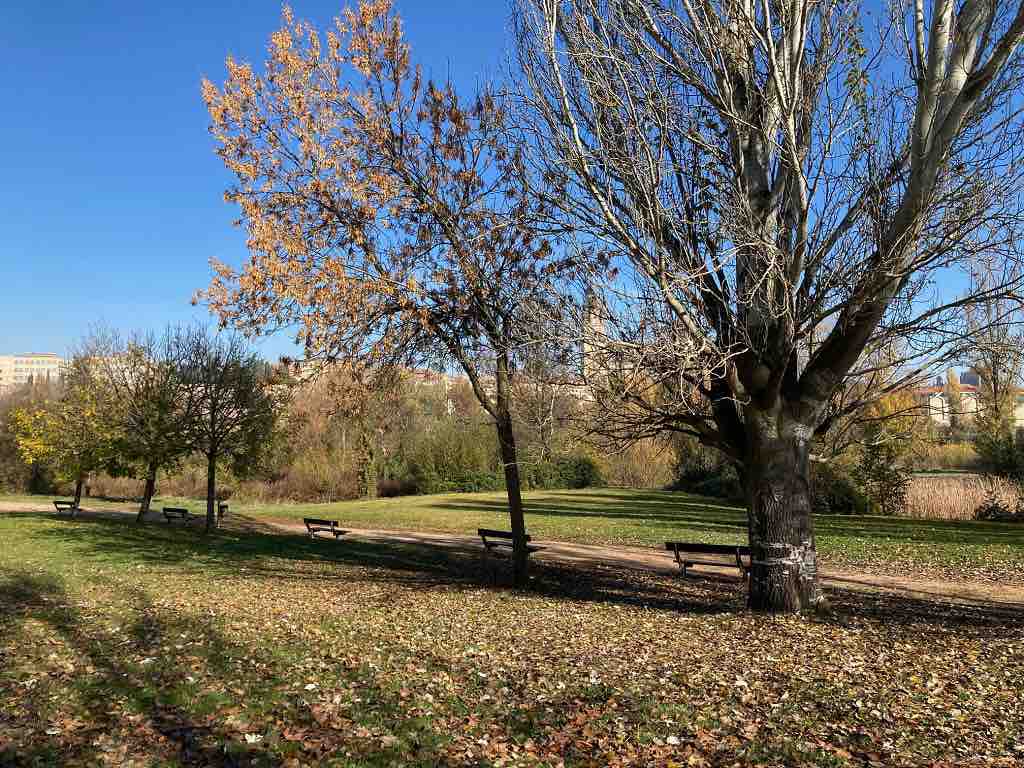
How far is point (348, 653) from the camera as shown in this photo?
6.96 metres

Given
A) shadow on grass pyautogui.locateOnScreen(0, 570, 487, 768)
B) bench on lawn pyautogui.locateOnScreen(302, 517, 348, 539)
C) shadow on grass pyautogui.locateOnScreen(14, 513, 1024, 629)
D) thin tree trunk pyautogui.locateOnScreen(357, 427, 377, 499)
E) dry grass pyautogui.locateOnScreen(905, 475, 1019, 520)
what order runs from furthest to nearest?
thin tree trunk pyautogui.locateOnScreen(357, 427, 377, 499)
dry grass pyautogui.locateOnScreen(905, 475, 1019, 520)
bench on lawn pyautogui.locateOnScreen(302, 517, 348, 539)
shadow on grass pyautogui.locateOnScreen(14, 513, 1024, 629)
shadow on grass pyautogui.locateOnScreen(0, 570, 487, 768)

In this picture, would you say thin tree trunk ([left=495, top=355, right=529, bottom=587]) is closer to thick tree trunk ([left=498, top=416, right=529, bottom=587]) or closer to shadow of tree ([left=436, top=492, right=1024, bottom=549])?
thick tree trunk ([left=498, top=416, right=529, bottom=587])

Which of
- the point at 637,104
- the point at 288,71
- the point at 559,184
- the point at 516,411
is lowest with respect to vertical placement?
the point at 516,411

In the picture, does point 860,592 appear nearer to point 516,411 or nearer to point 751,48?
point 516,411

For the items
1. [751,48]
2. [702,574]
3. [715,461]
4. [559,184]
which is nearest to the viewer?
[751,48]

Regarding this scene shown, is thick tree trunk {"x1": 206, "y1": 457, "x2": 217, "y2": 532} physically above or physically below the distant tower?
below

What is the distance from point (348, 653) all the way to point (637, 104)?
263 inches

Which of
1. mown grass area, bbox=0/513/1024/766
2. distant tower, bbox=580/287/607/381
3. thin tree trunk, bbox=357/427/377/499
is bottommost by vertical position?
mown grass area, bbox=0/513/1024/766

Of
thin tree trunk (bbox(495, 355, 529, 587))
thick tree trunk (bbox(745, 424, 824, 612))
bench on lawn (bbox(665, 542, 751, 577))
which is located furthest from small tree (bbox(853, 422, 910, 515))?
thick tree trunk (bbox(745, 424, 824, 612))

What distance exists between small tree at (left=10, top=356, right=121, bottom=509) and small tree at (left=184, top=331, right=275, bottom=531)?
2278mm

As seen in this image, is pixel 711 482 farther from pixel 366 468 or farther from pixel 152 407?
pixel 152 407

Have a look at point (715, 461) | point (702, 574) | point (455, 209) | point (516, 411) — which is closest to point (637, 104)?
point (455, 209)

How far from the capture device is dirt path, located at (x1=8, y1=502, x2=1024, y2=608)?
11320mm

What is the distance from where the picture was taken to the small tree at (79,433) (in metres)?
20.3
